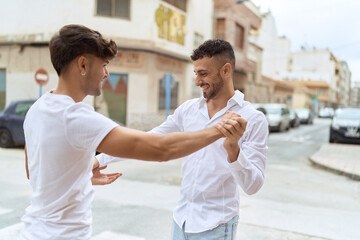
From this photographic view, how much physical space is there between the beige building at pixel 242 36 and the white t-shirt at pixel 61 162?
2182 centimetres

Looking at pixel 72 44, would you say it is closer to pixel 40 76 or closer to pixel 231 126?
pixel 231 126

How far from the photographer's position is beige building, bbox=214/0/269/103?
23.6 meters

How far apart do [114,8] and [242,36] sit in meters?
12.8

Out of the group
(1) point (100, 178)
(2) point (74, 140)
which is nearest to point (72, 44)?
(2) point (74, 140)

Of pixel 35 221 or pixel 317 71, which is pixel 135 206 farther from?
pixel 317 71

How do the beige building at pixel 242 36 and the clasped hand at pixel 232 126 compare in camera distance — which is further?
the beige building at pixel 242 36

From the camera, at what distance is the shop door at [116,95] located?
16438mm

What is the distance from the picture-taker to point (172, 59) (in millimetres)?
18781

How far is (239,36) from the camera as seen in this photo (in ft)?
85.1

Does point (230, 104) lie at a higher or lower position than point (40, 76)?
lower

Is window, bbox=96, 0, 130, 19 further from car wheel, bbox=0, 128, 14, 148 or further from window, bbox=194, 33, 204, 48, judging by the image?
car wheel, bbox=0, 128, 14, 148

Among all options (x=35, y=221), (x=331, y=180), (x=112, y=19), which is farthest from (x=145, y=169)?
(x=112, y=19)

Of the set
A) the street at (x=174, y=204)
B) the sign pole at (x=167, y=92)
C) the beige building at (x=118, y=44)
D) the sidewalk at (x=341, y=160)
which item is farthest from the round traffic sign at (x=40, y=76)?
the sidewalk at (x=341, y=160)

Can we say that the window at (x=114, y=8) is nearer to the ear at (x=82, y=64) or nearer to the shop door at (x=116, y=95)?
the shop door at (x=116, y=95)
